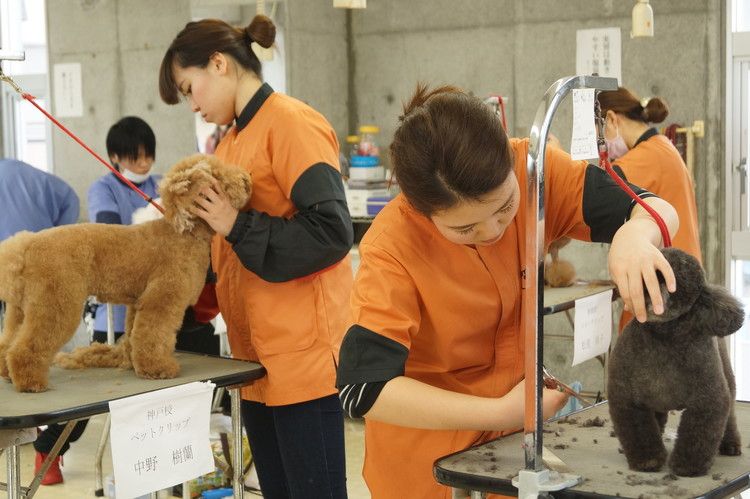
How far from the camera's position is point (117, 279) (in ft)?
7.07

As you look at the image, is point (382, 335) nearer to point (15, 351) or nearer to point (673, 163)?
point (15, 351)

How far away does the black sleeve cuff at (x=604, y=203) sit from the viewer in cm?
153

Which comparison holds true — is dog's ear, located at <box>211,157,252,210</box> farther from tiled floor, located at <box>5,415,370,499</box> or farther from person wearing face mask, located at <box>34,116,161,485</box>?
person wearing face mask, located at <box>34,116,161,485</box>

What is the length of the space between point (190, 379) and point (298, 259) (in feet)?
1.20

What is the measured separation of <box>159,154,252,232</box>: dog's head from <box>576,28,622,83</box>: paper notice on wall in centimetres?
280

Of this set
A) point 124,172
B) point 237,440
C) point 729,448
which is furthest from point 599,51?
point 729,448

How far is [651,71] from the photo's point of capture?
14.6 ft

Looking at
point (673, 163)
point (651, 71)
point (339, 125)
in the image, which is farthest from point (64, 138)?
point (673, 163)

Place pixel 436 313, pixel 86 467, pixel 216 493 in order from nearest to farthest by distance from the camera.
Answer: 1. pixel 436 313
2. pixel 216 493
3. pixel 86 467

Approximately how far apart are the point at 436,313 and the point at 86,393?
88 centimetres

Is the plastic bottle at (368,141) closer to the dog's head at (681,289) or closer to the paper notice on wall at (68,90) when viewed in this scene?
the paper notice on wall at (68,90)

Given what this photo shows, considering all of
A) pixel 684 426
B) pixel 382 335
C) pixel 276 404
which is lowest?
pixel 276 404

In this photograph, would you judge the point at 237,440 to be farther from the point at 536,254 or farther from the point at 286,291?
the point at 536,254

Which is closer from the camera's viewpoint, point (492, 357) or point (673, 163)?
point (492, 357)
